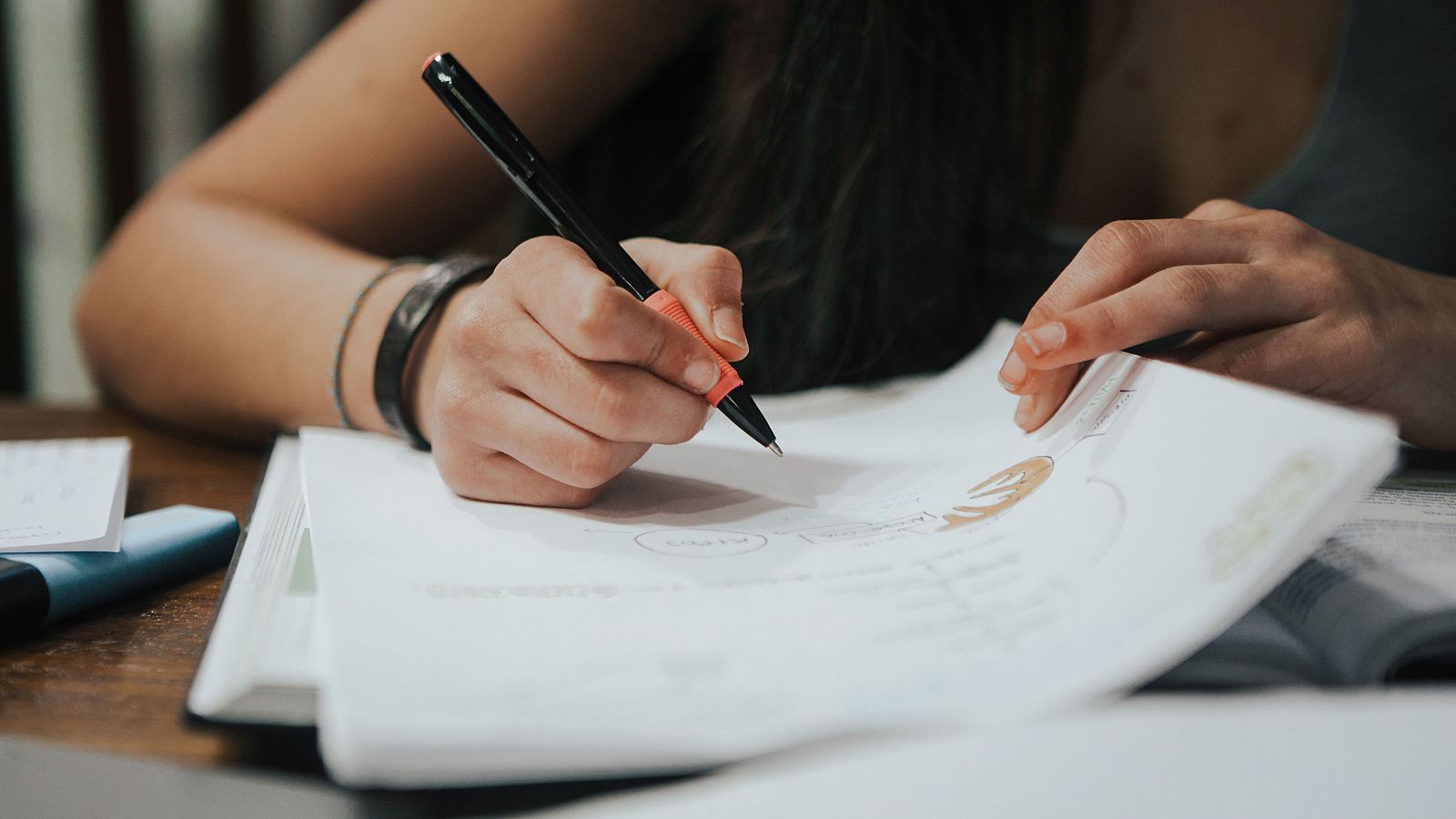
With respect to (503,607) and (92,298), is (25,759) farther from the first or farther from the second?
(92,298)

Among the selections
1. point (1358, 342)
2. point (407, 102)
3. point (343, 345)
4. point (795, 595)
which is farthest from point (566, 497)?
point (407, 102)

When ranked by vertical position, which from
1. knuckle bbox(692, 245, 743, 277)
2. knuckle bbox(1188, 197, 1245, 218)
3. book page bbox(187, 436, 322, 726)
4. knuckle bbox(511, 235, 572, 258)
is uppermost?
knuckle bbox(1188, 197, 1245, 218)

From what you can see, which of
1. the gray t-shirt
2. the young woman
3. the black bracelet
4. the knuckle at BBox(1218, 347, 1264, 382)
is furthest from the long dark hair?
the knuckle at BBox(1218, 347, 1264, 382)

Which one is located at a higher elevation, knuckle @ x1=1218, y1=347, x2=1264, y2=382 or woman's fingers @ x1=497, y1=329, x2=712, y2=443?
knuckle @ x1=1218, y1=347, x2=1264, y2=382

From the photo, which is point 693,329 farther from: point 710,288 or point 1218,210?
point 1218,210

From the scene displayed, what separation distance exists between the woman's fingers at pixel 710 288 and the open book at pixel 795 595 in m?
0.07

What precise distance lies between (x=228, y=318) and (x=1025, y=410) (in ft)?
1.71

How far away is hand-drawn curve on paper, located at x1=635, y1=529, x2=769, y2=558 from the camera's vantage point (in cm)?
32

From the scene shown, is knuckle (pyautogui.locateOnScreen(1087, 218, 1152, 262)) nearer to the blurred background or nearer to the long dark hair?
the long dark hair

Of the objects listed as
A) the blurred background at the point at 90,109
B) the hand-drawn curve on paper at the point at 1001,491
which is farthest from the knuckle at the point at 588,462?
the blurred background at the point at 90,109

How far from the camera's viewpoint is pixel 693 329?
14.6 inches

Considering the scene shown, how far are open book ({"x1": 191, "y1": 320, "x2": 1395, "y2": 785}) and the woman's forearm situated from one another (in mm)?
195

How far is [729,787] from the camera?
0.63ft

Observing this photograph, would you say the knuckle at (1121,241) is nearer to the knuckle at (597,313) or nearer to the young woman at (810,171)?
the young woman at (810,171)
